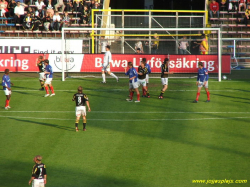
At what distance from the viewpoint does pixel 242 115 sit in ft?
75.6

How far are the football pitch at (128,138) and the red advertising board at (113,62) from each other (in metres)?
3.50

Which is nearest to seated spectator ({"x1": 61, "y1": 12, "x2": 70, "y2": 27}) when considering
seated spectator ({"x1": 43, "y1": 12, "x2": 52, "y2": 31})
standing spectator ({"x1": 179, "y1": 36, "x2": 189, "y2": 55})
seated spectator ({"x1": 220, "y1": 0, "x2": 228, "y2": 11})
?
seated spectator ({"x1": 43, "y1": 12, "x2": 52, "y2": 31})

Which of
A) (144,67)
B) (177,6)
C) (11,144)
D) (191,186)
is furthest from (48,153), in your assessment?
(177,6)

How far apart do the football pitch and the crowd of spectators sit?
12.3 metres

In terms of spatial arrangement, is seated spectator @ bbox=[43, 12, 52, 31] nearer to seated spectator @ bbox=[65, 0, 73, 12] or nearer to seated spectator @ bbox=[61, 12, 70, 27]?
seated spectator @ bbox=[61, 12, 70, 27]

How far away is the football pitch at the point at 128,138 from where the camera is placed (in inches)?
620

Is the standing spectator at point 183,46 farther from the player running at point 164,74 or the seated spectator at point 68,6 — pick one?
the seated spectator at point 68,6

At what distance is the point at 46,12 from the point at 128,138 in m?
23.7

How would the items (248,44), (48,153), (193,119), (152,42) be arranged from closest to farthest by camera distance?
(48,153), (193,119), (152,42), (248,44)

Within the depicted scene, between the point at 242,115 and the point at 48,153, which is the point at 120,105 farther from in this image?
the point at 48,153

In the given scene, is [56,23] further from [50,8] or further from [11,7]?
[11,7]

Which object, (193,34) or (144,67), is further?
(193,34)

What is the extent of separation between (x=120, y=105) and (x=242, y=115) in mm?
6242

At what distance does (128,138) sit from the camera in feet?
64.3
